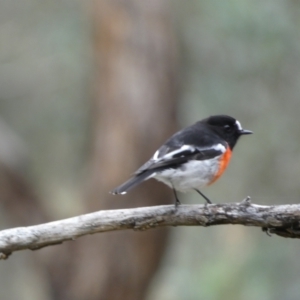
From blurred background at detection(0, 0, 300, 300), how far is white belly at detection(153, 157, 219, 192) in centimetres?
312

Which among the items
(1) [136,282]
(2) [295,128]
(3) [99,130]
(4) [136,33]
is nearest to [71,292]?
(1) [136,282]

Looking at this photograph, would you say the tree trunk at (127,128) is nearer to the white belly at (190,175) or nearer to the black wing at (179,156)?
the black wing at (179,156)

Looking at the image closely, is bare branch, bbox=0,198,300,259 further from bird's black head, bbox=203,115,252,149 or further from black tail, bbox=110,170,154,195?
bird's black head, bbox=203,115,252,149

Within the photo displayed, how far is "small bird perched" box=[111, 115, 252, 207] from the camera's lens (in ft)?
Answer: 14.8

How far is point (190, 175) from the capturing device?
4.68m

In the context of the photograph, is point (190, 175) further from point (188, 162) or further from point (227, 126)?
point (227, 126)

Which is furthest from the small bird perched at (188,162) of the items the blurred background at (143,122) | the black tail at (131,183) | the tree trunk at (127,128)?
the blurred background at (143,122)

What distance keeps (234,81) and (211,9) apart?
1.20 meters

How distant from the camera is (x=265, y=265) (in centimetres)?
908

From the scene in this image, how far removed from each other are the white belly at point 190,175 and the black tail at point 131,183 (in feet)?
0.42

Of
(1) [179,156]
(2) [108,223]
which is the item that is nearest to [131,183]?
(2) [108,223]

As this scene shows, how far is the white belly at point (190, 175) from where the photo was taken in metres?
4.61

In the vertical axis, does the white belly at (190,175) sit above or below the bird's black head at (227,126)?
below

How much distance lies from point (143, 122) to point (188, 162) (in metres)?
3.43
